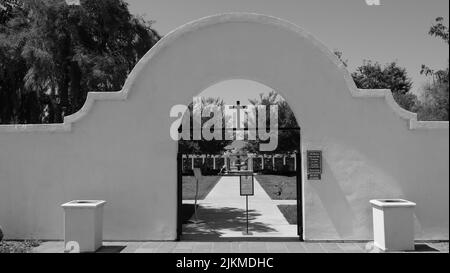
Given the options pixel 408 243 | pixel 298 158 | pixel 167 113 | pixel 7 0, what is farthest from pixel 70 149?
pixel 7 0

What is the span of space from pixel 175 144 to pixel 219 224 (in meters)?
3.73

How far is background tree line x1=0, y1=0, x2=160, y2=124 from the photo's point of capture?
15453 mm

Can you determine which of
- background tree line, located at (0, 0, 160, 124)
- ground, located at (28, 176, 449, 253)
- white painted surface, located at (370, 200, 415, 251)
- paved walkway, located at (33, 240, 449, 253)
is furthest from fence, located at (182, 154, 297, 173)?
background tree line, located at (0, 0, 160, 124)

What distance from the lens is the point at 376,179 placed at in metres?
9.75

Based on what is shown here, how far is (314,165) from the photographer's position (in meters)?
9.79

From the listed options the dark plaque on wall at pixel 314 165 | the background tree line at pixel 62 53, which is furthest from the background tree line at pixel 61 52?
the dark plaque on wall at pixel 314 165

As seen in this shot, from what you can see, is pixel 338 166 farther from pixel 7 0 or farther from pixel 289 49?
pixel 7 0

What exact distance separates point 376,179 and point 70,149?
7.23 m

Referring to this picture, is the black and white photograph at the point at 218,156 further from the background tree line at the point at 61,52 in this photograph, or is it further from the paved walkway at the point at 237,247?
the background tree line at the point at 61,52

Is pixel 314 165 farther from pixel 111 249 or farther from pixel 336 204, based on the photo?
pixel 111 249

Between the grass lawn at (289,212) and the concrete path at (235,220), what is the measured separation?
0.17m

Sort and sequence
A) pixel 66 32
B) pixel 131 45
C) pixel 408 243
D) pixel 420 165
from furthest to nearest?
pixel 131 45, pixel 66 32, pixel 420 165, pixel 408 243

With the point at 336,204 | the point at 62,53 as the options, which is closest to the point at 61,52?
the point at 62,53

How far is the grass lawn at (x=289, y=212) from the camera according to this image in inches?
512
